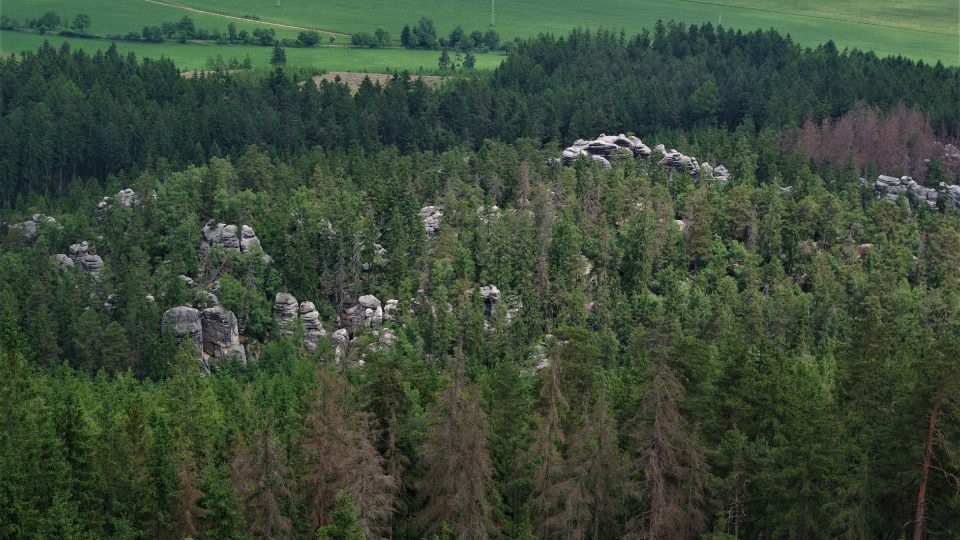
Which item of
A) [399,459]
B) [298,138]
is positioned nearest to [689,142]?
[298,138]

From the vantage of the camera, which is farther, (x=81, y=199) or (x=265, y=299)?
(x=81, y=199)

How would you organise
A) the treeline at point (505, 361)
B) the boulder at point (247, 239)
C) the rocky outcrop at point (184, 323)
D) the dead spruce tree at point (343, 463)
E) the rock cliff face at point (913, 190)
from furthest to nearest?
the rock cliff face at point (913, 190) < the boulder at point (247, 239) < the rocky outcrop at point (184, 323) < the treeline at point (505, 361) < the dead spruce tree at point (343, 463)

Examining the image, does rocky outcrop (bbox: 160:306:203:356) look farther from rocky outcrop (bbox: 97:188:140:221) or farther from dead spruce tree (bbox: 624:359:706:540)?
dead spruce tree (bbox: 624:359:706:540)

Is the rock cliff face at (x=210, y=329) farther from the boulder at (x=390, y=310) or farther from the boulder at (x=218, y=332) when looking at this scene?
the boulder at (x=390, y=310)

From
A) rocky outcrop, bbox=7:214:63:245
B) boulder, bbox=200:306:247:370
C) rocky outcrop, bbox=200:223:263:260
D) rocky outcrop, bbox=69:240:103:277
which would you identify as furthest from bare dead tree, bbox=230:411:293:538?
rocky outcrop, bbox=7:214:63:245

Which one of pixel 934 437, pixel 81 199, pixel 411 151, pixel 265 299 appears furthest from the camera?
pixel 411 151

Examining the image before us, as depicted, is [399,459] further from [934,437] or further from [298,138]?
[298,138]

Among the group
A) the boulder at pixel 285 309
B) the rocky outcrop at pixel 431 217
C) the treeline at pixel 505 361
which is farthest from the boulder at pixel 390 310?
the rocky outcrop at pixel 431 217
